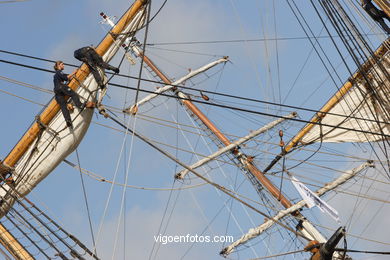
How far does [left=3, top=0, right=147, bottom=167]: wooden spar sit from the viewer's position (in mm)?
14836

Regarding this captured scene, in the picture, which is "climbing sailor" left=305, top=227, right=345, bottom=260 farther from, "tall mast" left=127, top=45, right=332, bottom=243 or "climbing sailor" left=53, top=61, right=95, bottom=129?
"tall mast" left=127, top=45, right=332, bottom=243

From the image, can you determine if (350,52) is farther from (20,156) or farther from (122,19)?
(20,156)

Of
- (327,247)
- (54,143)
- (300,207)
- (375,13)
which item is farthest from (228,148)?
(327,247)

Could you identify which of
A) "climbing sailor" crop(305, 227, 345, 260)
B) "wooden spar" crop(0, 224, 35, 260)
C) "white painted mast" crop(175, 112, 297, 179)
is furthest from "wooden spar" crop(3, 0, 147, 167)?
"white painted mast" crop(175, 112, 297, 179)

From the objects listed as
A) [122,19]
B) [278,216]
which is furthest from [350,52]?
[278,216]

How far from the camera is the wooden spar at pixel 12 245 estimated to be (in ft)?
47.1

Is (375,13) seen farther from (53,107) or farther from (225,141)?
(225,141)

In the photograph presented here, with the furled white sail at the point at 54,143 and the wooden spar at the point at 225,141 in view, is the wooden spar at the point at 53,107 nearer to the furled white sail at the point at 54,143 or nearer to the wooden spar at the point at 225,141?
the furled white sail at the point at 54,143

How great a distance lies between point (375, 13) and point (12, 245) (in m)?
8.86

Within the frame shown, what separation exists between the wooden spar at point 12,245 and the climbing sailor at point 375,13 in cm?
869

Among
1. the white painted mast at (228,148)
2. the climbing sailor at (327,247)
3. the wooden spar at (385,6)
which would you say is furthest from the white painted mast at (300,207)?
the climbing sailor at (327,247)

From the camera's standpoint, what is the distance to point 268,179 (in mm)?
24828

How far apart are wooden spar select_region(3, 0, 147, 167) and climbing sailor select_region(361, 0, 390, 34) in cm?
519

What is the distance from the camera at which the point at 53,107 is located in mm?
14969
